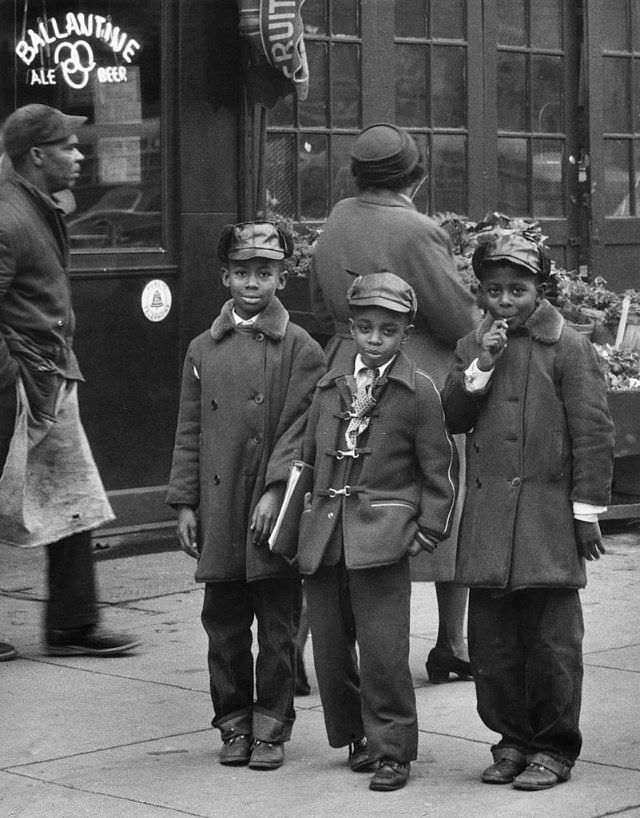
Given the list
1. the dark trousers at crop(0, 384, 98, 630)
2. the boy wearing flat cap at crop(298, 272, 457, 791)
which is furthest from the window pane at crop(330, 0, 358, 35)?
the boy wearing flat cap at crop(298, 272, 457, 791)

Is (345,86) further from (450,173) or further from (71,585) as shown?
(71,585)

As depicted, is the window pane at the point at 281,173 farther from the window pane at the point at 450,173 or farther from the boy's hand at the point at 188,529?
the boy's hand at the point at 188,529

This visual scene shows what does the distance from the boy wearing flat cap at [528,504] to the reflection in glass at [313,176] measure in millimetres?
4828

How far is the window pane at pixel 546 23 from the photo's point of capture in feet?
35.8

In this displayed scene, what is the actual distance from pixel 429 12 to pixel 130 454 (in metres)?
3.24

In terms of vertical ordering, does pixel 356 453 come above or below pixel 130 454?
above

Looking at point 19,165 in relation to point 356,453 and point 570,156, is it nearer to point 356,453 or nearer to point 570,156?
point 356,453

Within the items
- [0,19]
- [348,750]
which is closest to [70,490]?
[348,750]

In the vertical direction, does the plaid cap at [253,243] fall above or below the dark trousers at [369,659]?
above

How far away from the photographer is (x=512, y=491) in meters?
5.15

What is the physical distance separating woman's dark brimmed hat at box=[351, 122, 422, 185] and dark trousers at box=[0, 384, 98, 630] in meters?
1.77

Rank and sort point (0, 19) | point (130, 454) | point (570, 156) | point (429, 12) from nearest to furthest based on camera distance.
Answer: point (0, 19), point (130, 454), point (429, 12), point (570, 156)

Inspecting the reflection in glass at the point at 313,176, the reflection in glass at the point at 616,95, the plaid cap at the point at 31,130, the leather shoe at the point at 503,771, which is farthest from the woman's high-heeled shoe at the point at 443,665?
the reflection in glass at the point at 616,95

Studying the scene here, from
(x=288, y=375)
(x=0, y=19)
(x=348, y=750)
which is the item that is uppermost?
(x=0, y=19)
